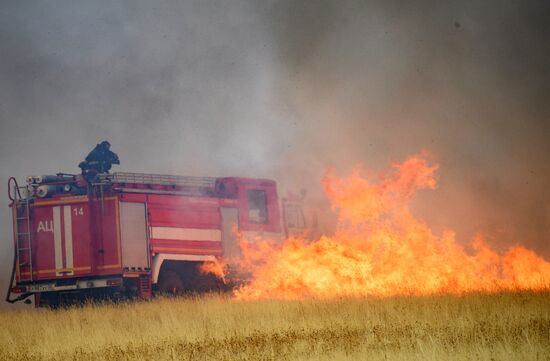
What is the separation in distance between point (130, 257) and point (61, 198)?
2.21m

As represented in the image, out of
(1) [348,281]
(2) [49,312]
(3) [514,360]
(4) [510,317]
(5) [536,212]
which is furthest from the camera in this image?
(5) [536,212]

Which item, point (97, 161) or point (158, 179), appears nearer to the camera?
point (97, 161)

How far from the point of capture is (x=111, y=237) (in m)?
19.7

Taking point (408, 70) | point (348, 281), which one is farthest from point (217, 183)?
point (408, 70)

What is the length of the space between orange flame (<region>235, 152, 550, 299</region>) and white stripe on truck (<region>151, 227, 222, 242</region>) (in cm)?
88

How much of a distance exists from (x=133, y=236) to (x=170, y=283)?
5.12ft

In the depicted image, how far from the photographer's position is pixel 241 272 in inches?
837

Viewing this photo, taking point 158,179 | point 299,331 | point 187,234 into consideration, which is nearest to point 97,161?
point 158,179

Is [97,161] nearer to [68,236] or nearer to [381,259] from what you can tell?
[68,236]

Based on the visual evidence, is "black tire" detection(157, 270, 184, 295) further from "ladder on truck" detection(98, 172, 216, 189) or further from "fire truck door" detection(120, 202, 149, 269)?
"ladder on truck" detection(98, 172, 216, 189)

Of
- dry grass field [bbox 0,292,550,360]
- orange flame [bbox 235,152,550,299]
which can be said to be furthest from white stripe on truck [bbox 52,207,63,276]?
orange flame [bbox 235,152,550,299]

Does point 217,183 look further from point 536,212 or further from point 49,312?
point 536,212

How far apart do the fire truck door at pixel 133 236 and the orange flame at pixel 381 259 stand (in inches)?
103

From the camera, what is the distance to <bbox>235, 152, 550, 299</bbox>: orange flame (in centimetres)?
1938
